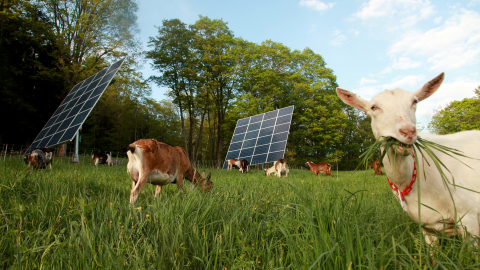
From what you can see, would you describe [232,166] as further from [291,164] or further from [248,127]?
[291,164]

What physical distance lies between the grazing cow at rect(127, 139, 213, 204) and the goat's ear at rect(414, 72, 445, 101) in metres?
3.37

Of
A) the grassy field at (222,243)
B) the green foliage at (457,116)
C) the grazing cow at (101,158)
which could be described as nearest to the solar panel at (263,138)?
the grazing cow at (101,158)

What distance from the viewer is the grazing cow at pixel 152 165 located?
4.67 m

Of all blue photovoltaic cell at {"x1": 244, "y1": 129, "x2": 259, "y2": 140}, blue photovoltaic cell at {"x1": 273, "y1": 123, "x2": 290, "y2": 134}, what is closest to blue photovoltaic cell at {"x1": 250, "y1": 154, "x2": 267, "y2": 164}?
blue photovoltaic cell at {"x1": 273, "y1": 123, "x2": 290, "y2": 134}

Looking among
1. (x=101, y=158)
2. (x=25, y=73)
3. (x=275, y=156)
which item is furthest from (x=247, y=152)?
(x=25, y=73)

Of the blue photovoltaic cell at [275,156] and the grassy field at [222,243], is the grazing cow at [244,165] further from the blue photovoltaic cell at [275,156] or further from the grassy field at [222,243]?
the grassy field at [222,243]

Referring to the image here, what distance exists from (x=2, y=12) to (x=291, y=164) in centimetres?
3410

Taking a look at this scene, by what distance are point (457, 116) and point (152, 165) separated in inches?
2089

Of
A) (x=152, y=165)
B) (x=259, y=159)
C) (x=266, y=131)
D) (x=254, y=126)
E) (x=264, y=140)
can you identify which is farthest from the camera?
(x=254, y=126)

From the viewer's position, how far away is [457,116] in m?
42.1

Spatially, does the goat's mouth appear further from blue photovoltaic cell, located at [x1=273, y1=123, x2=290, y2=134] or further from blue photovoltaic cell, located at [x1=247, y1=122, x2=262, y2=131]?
blue photovoltaic cell, located at [x1=247, y1=122, x2=262, y2=131]

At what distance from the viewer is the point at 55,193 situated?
3551mm

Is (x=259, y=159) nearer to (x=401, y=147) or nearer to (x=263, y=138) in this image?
(x=263, y=138)

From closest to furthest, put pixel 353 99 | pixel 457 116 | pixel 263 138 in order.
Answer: pixel 353 99 < pixel 263 138 < pixel 457 116
